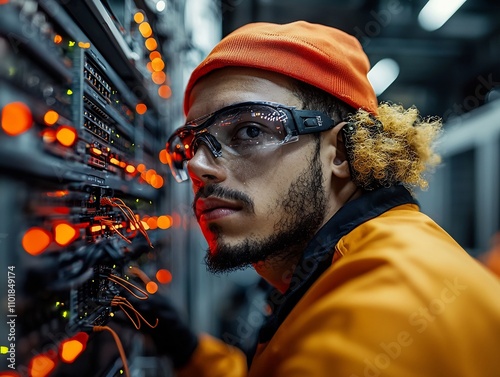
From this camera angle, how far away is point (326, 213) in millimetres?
1396

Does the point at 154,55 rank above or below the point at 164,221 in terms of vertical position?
above

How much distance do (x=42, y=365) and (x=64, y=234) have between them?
0.25 meters

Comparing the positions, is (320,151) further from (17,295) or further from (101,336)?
(17,295)

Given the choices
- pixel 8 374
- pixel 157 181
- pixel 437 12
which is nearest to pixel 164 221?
pixel 157 181

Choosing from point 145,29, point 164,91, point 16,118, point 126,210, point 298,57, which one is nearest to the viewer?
point 16,118

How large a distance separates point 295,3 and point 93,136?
2.91m

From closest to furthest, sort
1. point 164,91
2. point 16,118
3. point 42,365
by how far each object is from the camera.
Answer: point 16,118, point 42,365, point 164,91

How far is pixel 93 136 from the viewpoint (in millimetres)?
970

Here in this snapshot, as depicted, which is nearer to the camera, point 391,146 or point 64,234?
point 64,234

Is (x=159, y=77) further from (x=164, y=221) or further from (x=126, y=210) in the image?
(x=126, y=210)

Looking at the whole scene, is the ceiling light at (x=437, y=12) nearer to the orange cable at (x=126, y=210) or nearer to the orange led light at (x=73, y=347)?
the orange cable at (x=126, y=210)

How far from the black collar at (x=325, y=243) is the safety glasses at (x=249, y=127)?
0.91 ft

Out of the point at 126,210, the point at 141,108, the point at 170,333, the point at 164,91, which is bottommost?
the point at 170,333

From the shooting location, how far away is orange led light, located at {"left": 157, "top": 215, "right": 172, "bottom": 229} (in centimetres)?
169
